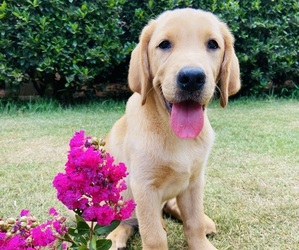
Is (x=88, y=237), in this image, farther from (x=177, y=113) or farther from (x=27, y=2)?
(x=27, y=2)

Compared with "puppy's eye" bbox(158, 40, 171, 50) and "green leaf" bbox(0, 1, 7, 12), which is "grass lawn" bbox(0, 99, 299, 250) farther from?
"green leaf" bbox(0, 1, 7, 12)

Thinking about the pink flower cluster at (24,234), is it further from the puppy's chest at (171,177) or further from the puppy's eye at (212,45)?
the puppy's eye at (212,45)

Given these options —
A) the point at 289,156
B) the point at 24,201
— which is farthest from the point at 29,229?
the point at 289,156

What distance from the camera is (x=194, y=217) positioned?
7.60 feet

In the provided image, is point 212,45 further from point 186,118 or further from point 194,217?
point 194,217

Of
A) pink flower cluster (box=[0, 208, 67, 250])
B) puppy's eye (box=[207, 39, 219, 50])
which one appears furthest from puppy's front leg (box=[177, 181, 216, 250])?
pink flower cluster (box=[0, 208, 67, 250])

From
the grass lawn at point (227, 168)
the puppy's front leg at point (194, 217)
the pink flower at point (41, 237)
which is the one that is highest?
the pink flower at point (41, 237)

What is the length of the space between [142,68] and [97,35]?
14.1 feet

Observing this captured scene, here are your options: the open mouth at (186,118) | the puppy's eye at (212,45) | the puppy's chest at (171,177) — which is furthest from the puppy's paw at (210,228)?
the puppy's eye at (212,45)

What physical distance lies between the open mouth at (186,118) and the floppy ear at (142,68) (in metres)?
0.18

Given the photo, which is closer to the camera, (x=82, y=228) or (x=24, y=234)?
(x=24, y=234)

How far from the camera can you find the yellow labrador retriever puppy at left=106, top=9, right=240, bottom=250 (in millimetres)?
2031

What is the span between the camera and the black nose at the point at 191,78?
1.91 meters

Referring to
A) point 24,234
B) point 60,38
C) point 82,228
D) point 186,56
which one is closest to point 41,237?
point 24,234
